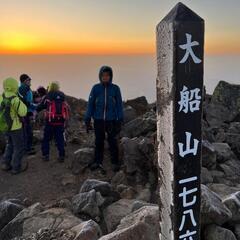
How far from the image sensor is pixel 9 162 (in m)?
11.5

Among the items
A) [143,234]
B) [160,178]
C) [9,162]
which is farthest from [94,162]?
[160,178]

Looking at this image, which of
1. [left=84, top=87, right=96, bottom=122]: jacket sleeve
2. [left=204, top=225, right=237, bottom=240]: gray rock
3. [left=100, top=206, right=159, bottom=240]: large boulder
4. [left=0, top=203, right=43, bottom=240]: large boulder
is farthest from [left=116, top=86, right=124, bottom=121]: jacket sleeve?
[left=204, top=225, right=237, bottom=240]: gray rock

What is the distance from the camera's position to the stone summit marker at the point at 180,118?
3.75 m

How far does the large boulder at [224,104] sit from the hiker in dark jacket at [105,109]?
4605 millimetres

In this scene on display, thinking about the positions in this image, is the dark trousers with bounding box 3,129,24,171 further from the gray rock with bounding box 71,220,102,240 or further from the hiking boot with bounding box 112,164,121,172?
the gray rock with bounding box 71,220,102,240

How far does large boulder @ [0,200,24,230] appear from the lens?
8.38m

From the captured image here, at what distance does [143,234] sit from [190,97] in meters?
2.61

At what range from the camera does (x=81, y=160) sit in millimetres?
11086

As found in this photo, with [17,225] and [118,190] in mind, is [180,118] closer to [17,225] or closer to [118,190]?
[17,225]

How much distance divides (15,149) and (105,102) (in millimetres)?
2719

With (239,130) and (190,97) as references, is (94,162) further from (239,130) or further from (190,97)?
(190,97)

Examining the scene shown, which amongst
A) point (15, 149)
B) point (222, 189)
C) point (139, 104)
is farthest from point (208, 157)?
point (139, 104)

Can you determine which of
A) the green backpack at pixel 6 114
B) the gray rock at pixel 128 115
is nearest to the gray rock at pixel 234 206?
the green backpack at pixel 6 114

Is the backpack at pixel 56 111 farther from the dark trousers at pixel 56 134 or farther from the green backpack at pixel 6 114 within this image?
the green backpack at pixel 6 114
